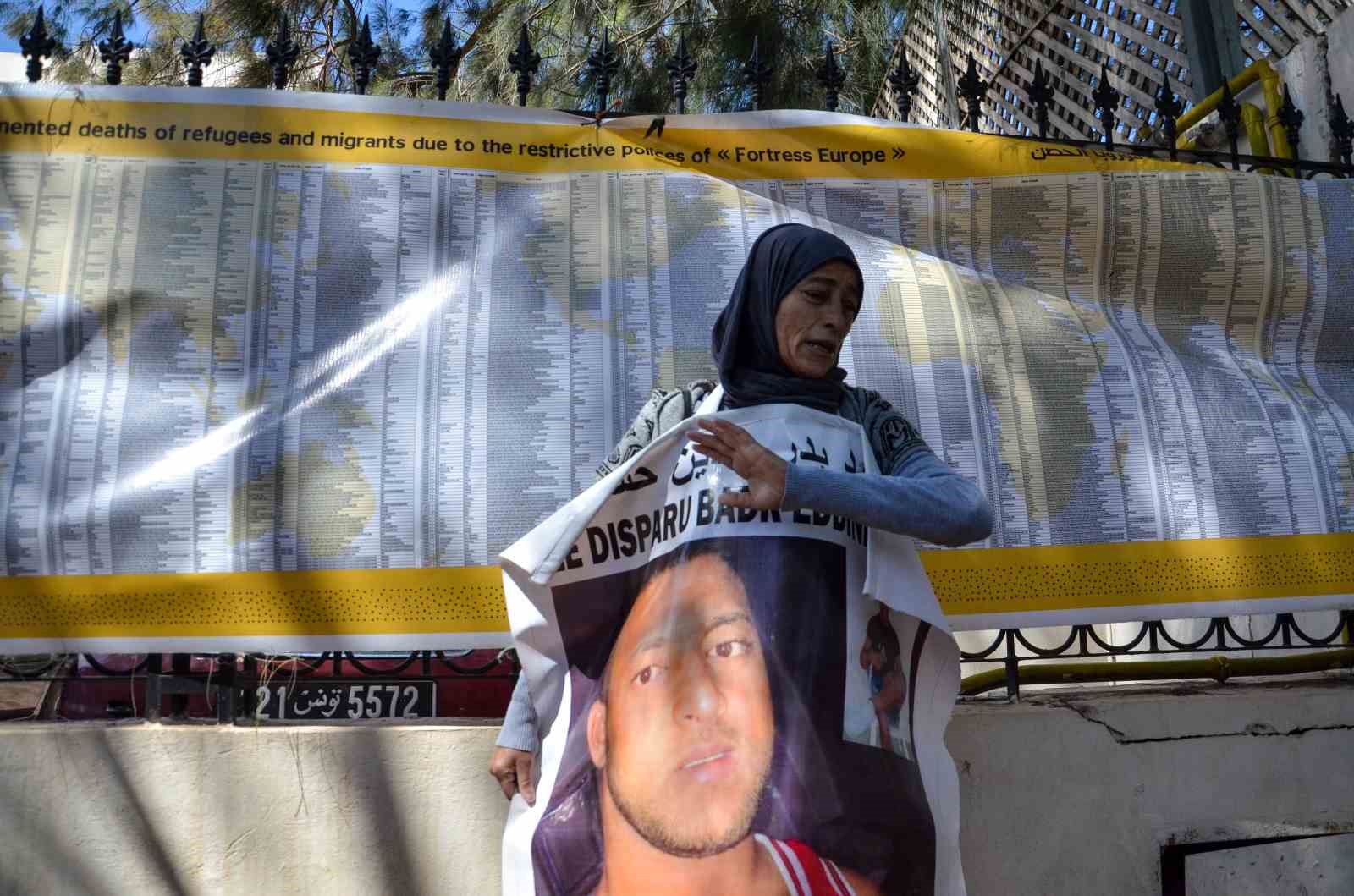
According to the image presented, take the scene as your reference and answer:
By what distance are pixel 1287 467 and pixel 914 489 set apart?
143 cm

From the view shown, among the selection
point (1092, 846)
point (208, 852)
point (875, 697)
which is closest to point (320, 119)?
point (208, 852)

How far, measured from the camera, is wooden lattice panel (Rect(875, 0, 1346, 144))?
4141 millimetres

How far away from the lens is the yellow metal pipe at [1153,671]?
2.40 m

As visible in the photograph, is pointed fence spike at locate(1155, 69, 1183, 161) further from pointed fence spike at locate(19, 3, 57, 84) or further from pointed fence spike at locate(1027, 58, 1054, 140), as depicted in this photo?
pointed fence spike at locate(19, 3, 57, 84)

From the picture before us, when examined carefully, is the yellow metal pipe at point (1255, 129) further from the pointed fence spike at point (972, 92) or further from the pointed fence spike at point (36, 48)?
the pointed fence spike at point (36, 48)

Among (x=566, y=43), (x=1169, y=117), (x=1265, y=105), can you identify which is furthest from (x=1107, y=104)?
(x=566, y=43)

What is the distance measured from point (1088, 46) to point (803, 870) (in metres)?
4.55

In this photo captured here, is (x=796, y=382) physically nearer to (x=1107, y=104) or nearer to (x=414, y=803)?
(x=414, y=803)

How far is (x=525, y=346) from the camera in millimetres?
2342

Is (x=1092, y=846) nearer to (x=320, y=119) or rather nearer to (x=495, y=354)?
(x=495, y=354)

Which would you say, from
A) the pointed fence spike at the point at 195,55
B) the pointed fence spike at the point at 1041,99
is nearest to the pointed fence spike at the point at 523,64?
the pointed fence spike at the point at 195,55

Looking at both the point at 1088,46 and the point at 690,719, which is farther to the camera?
the point at 1088,46

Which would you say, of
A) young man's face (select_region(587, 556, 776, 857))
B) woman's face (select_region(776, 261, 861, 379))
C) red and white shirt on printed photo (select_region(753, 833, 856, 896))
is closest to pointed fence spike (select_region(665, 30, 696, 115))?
woman's face (select_region(776, 261, 861, 379))

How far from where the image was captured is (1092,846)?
7.16 ft
